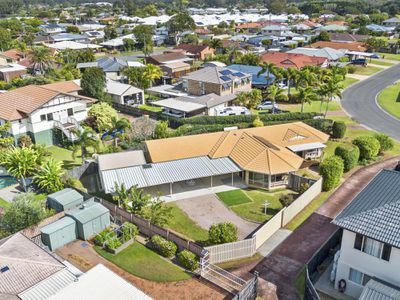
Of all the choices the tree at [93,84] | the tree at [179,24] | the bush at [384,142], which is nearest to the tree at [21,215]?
the tree at [93,84]

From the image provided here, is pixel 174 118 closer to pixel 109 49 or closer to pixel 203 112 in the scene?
pixel 203 112

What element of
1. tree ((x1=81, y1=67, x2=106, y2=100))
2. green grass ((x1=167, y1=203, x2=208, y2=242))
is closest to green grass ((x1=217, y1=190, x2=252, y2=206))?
green grass ((x1=167, y1=203, x2=208, y2=242))

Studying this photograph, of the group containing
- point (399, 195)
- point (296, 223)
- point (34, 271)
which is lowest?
point (296, 223)

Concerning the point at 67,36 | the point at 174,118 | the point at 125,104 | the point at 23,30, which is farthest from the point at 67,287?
the point at 23,30

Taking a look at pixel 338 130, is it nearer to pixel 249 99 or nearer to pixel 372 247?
pixel 249 99

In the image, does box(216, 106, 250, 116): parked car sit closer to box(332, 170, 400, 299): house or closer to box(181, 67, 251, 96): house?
box(181, 67, 251, 96): house

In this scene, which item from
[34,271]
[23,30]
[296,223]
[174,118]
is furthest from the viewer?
[23,30]

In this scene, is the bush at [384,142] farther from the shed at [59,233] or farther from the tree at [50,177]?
the tree at [50,177]

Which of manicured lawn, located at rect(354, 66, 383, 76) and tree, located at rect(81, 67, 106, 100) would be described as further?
manicured lawn, located at rect(354, 66, 383, 76)
